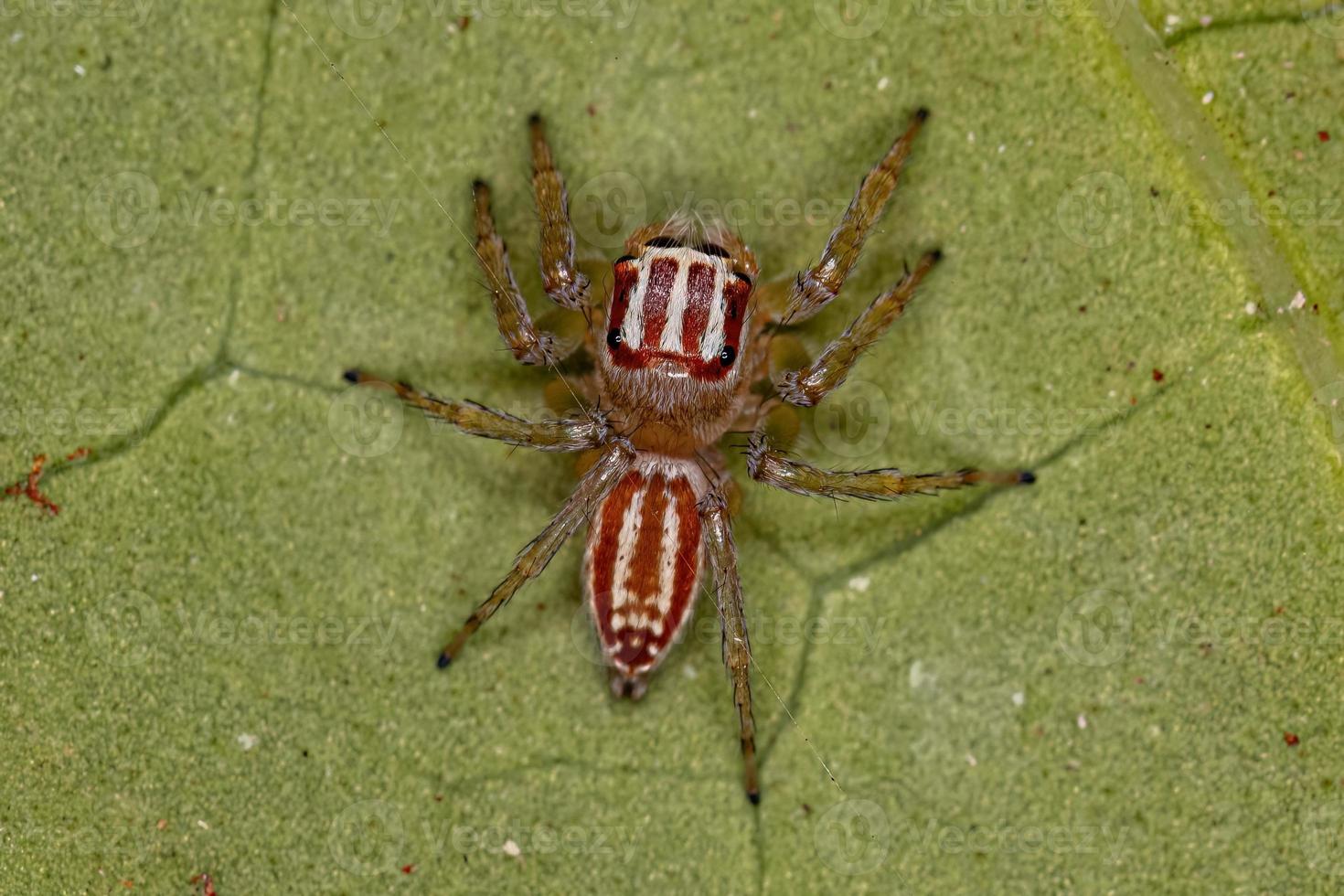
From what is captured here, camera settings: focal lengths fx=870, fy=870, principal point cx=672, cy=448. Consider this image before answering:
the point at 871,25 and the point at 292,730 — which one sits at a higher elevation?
the point at 871,25

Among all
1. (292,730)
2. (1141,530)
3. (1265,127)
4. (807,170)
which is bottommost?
(292,730)

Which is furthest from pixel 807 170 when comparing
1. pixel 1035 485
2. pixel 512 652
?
pixel 512 652

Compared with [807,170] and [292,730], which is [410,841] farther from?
[807,170]

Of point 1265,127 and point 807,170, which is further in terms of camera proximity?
point 807,170
